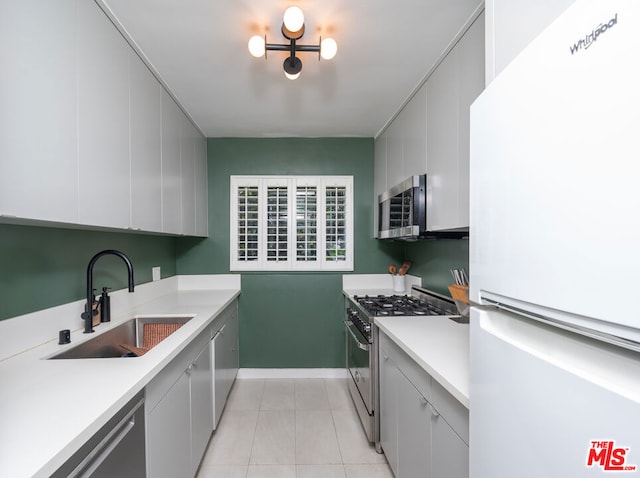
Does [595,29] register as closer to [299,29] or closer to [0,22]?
[299,29]

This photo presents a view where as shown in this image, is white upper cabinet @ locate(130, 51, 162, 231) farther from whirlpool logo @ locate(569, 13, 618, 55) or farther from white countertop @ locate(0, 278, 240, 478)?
whirlpool logo @ locate(569, 13, 618, 55)

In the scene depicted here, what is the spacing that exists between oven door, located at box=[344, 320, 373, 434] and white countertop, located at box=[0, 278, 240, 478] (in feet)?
3.88

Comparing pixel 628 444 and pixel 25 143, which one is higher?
pixel 25 143

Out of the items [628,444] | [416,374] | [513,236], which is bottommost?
[416,374]

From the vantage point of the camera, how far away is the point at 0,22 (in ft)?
2.78

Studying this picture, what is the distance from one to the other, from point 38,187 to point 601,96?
1.39 meters

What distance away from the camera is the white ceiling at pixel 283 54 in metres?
1.37

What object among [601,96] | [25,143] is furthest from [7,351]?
[601,96]

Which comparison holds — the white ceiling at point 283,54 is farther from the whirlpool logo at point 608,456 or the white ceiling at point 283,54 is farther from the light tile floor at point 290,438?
the light tile floor at point 290,438

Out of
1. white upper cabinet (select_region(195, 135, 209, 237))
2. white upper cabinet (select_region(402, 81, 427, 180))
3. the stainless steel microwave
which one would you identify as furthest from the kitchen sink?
white upper cabinet (select_region(402, 81, 427, 180))

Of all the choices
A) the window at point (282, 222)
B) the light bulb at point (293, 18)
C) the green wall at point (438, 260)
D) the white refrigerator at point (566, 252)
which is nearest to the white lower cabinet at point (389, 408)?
the green wall at point (438, 260)

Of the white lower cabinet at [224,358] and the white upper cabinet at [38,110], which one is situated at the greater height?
the white upper cabinet at [38,110]

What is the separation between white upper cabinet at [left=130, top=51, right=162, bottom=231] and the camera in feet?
5.26

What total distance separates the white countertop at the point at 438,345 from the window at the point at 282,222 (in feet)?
4.51
